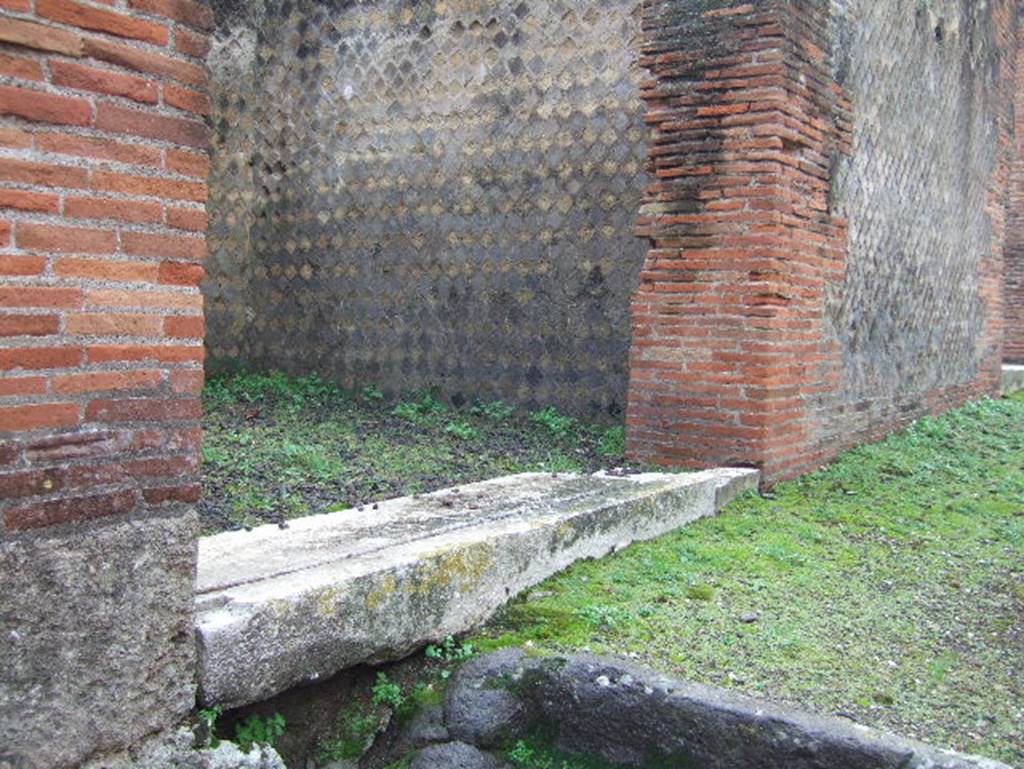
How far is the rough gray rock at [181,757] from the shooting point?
2.51 meters

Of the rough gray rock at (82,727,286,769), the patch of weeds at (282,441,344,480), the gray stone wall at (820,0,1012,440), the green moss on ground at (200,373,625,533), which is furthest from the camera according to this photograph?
the gray stone wall at (820,0,1012,440)

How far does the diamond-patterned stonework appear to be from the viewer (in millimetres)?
7090

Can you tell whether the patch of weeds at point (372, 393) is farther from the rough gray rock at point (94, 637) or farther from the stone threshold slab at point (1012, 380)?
the stone threshold slab at point (1012, 380)

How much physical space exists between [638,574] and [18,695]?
2463mm

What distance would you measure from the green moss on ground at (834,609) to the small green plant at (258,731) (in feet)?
2.70

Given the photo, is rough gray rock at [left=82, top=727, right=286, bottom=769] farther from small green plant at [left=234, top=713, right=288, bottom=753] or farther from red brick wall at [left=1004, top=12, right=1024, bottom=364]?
red brick wall at [left=1004, top=12, right=1024, bottom=364]

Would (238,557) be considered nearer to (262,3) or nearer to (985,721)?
(985,721)

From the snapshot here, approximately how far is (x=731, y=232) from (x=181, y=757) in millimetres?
4073

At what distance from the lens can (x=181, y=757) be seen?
261 centimetres

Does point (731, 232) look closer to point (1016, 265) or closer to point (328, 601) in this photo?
point (328, 601)

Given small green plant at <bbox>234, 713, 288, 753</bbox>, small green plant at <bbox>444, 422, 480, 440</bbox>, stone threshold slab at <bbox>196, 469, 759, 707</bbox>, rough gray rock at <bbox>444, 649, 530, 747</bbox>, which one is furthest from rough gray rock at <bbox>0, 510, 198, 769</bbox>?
small green plant at <bbox>444, 422, 480, 440</bbox>

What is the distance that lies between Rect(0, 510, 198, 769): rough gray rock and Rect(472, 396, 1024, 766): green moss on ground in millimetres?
1244

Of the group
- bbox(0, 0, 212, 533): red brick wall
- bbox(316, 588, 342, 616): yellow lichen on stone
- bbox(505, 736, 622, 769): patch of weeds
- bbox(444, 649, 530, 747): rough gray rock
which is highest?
bbox(0, 0, 212, 533): red brick wall

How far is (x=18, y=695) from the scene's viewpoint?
7.48ft
